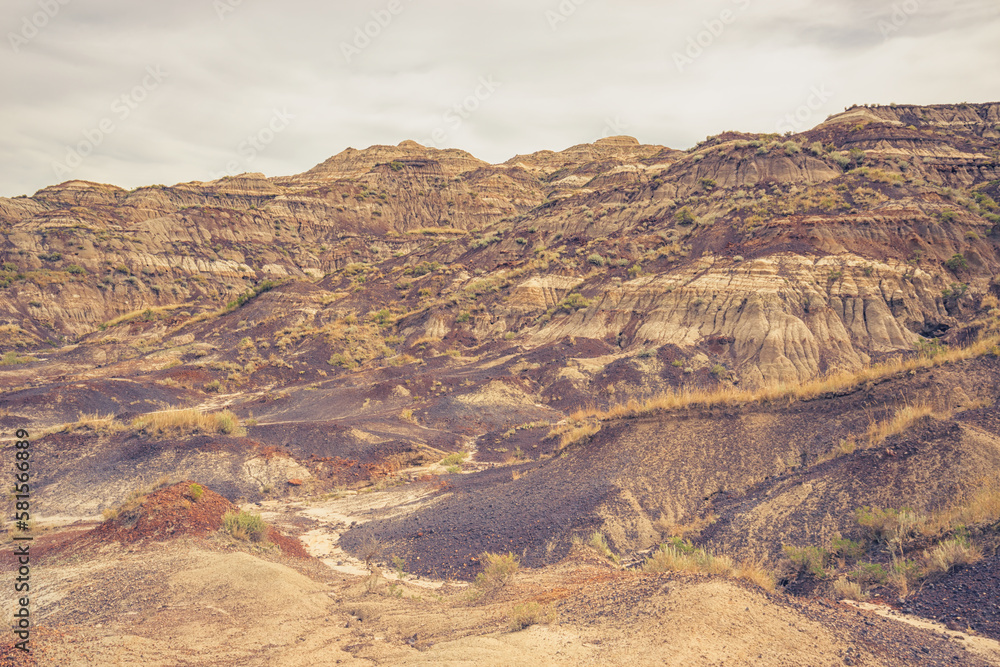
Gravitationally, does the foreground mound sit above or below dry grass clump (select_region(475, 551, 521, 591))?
above

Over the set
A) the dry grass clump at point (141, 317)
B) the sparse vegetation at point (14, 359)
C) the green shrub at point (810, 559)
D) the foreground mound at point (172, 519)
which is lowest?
the green shrub at point (810, 559)

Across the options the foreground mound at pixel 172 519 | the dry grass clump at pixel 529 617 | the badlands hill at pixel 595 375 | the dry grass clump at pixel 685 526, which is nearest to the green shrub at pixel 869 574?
the badlands hill at pixel 595 375

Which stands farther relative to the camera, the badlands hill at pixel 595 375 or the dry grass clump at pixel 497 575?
the badlands hill at pixel 595 375

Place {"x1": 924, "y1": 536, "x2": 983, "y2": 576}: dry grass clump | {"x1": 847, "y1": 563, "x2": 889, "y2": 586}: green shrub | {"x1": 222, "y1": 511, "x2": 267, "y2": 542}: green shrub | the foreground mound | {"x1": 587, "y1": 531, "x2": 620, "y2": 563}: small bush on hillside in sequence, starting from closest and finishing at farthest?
{"x1": 924, "y1": 536, "x2": 983, "y2": 576}: dry grass clump < {"x1": 847, "y1": 563, "x2": 889, "y2": 586}: green shrub < {"x1": 587, "y1": 531, "x2": 620, "y2": 563}: small bush on hillside < the foreground mound < {"x1": 222, "y1": 511, "x2": 267, "y2": 542}: green shrub

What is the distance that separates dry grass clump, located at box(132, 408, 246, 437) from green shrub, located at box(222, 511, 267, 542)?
9.56 m

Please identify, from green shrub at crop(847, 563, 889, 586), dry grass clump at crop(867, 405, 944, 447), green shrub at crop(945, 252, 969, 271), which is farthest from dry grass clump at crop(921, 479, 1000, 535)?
green shrub at crop(945, 252, 969, 271)

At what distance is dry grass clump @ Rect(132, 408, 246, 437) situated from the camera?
20.1 m

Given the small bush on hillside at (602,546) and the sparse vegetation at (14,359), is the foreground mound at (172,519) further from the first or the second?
the sparse vegetation at (14,359)

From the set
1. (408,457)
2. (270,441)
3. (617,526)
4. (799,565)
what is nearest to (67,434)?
(270,441)

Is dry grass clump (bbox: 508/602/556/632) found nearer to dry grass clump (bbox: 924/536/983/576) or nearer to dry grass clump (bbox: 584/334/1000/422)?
dry grass clump (bbox: 924/536/983/576)

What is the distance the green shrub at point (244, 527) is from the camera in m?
11.9

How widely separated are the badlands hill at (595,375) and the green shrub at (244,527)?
103cm

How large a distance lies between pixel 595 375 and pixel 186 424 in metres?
18.5

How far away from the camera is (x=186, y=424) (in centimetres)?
2064
